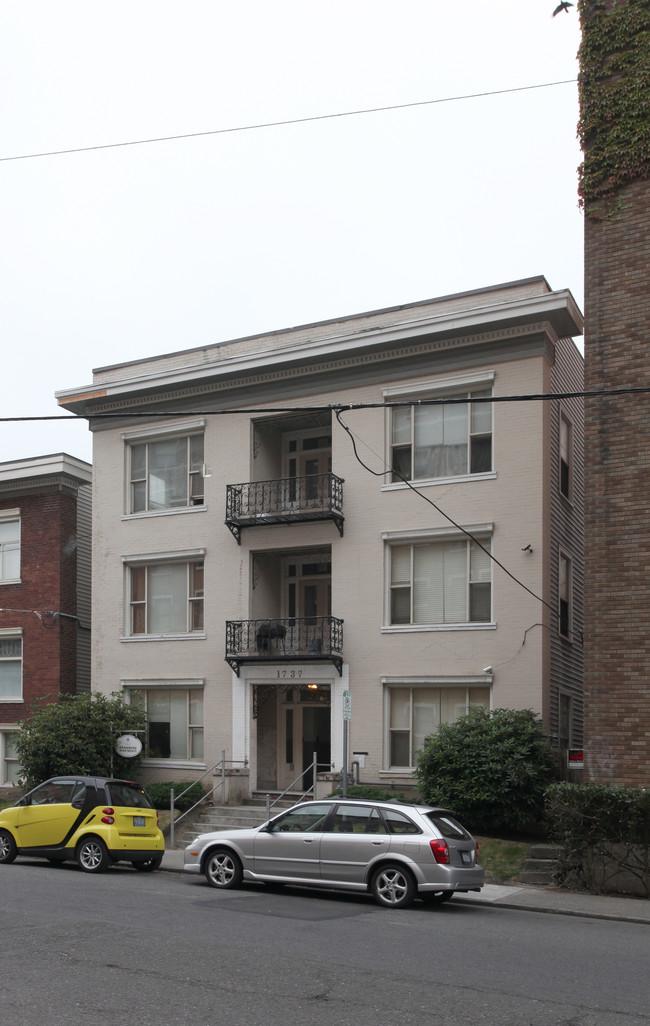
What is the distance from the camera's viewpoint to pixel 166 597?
27.3 meters

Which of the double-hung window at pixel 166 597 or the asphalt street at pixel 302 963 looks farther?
the double-hung window at pixel 166 597

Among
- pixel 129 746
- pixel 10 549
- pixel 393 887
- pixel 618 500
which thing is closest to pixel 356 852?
pixel 393 887

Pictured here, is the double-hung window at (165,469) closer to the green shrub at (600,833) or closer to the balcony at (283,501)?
the balcony at (283,501)

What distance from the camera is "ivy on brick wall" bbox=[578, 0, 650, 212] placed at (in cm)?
1828

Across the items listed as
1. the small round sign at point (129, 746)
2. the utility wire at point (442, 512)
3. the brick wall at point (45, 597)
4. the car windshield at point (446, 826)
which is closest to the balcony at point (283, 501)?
the utility wire at point (442, 512)

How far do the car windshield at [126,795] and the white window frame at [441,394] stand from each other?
922 cm

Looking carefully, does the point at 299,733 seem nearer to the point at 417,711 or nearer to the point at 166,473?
the point at 417,711

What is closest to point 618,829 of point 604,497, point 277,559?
point 604,497

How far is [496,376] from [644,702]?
345 inches

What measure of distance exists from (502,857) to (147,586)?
1241cm

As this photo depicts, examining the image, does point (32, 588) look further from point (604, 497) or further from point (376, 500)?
point (604, 497)

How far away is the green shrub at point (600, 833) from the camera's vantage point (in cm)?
1589

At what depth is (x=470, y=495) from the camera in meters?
23.3

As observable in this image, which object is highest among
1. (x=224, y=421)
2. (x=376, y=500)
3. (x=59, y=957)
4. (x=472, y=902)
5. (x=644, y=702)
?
(x=224, y=421)
